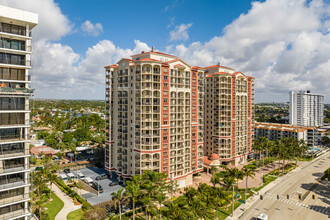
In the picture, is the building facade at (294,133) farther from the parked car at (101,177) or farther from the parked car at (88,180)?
the parked car at (88,180)

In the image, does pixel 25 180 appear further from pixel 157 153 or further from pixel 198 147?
pixel 198 147

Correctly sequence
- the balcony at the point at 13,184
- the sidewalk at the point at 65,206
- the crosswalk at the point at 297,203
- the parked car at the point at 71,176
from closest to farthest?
the balcony at the point at 13,184, the sidewalk at the point at 65,206, the crosswalk at the point at 297,203, the parked car at the point at 71,176

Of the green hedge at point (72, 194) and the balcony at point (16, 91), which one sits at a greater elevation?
the balcony at point (16, 91)

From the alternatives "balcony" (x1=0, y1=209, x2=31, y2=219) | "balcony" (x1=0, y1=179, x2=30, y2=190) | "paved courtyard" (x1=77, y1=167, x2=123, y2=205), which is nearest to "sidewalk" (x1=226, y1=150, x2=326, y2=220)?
"paved courtyard" (x1=77, y1=167, x2=123, y2=205)

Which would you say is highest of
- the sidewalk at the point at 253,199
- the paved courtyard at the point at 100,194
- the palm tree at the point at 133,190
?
the palm tree at the point at 133,190

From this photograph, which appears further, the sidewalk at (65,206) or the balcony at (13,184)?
the sidewalk at (65,206)

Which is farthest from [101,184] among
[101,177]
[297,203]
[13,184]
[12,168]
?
[297,203]

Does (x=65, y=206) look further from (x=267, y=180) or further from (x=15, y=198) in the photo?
(x=267, y=180)

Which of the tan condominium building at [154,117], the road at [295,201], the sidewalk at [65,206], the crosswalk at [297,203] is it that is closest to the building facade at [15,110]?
the sidewalk at [65,206]
